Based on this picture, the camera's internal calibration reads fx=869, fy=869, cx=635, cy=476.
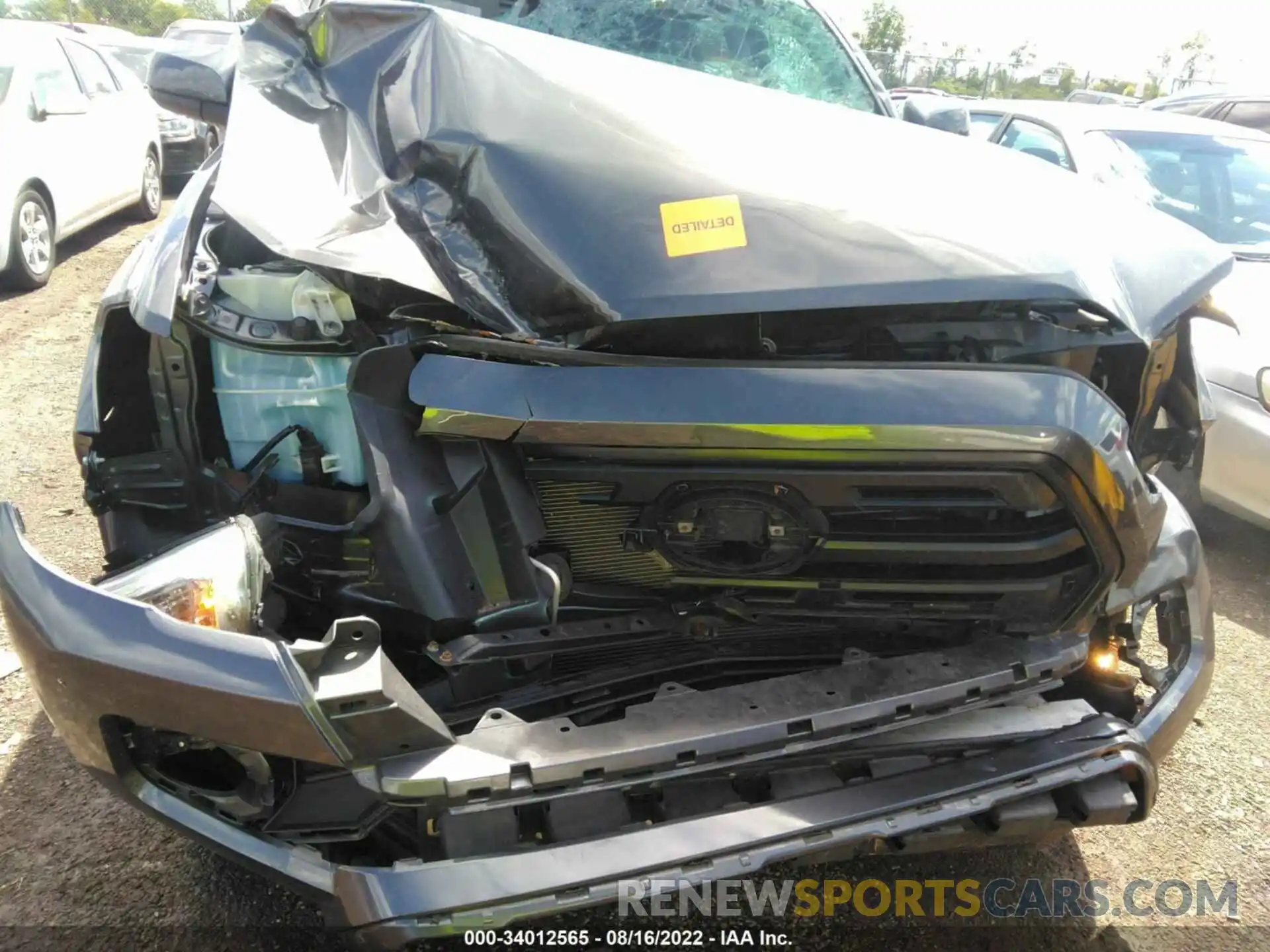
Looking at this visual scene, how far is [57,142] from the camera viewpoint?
268 inches

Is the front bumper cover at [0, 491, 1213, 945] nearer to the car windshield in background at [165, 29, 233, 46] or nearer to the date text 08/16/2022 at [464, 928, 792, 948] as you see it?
the date text 08/16/2022 at [464, 928, 792, 948]

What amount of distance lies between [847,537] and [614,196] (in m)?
0.85

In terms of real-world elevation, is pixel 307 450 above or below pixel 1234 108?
below

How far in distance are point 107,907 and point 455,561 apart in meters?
1.22

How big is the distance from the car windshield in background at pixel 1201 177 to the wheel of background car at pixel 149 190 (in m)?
8.42

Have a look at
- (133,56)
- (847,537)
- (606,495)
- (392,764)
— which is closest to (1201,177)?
(847,537)

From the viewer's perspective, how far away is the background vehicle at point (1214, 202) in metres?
3.71

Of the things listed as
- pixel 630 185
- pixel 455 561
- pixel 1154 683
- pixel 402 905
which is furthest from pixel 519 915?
pixel 1154 683

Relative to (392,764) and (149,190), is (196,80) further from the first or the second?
(149,190)

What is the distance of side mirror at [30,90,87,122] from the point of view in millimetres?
6570

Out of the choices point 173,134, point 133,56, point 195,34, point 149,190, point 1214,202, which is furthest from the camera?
point 195,34

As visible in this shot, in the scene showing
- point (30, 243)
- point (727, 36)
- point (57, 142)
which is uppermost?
point (727, 36)

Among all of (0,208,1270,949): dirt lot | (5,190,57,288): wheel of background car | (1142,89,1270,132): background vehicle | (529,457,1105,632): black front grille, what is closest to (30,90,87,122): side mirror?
(5,190,57,288): wheel of background car

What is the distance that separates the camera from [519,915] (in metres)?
1.52
